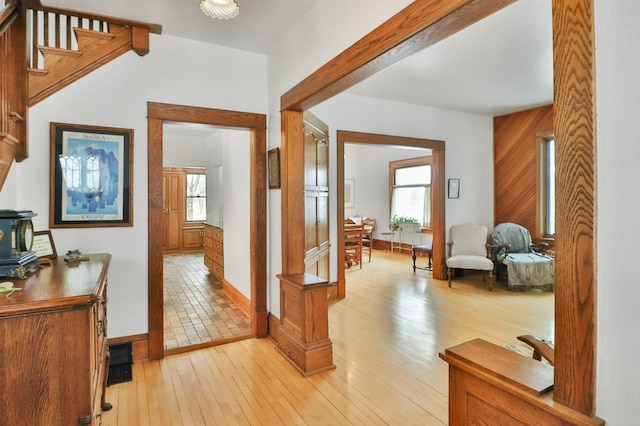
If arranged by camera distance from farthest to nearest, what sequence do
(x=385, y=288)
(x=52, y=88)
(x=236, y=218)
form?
(x=385, y=288)
(x=236, y=218)
(x=52, y=88)

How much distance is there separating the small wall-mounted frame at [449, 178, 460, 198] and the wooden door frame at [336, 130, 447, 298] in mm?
171

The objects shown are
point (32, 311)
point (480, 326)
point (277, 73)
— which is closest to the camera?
point (32, 311)

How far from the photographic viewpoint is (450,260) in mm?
5461

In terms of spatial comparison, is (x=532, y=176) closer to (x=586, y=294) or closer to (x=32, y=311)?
(x=586, y=294)

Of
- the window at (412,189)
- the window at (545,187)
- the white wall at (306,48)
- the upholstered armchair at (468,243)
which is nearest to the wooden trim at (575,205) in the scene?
the white wall at (306,48)

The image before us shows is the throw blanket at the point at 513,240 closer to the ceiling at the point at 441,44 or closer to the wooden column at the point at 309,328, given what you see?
the ceiling at the point at 441,44

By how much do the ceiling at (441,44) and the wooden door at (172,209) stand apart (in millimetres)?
6083

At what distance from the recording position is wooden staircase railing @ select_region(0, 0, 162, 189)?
221 cm

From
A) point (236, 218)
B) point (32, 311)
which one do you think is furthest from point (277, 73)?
point (32, 311)

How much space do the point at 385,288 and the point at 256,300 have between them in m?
2.47

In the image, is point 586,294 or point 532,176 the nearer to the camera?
point 586,294

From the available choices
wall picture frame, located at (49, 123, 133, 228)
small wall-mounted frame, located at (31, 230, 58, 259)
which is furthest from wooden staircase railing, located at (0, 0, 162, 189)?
small wall-mounted frame, located at (31, 230, 58, 259)

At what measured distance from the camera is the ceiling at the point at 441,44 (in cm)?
267

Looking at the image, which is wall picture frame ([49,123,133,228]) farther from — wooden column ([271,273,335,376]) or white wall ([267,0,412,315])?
wooden column ([271,273,335,376])
